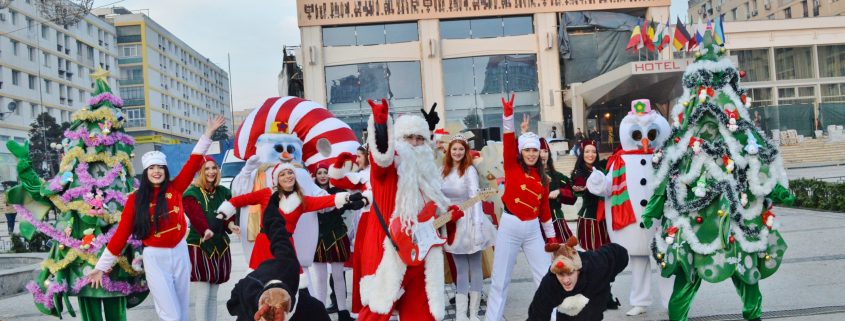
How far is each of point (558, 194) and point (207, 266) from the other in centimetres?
327

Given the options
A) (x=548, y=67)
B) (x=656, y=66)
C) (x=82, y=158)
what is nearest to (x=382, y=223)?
(x=82, y=158)

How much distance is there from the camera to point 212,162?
6383 millimetres

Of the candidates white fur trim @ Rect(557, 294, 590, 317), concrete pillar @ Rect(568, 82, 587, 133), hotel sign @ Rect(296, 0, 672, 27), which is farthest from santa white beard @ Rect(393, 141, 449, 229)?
hotel sign @ Rect(296, 0, 672, 27)

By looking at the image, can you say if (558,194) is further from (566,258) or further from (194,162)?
(194,162)

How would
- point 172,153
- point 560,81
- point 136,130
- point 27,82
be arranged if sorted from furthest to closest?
point 136,130, point 27,82, point 560,81, point 172,153

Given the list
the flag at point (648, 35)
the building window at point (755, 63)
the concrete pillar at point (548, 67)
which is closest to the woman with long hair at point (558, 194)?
the flag at point (648, 35)

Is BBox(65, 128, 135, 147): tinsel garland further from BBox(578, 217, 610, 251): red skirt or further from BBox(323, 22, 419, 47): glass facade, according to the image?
BBox(323, 22, 419, 47): glass facade

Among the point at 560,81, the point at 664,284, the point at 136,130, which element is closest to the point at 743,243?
the point at 664,284

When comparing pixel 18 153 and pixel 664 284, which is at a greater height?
pixel 18 153

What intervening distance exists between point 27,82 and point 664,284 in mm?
53643

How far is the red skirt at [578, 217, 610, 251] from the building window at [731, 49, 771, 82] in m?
38.4

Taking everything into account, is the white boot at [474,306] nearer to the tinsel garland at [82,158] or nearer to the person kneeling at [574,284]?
the person kneeling at [574,284]

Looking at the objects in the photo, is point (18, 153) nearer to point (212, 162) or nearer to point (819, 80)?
point (212, 162)

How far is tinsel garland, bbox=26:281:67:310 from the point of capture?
5.68m
